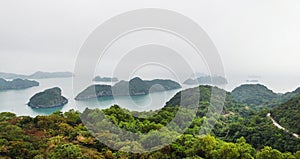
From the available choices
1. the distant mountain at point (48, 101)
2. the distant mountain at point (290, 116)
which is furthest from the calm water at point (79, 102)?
the distant mountain at point (290, 116)

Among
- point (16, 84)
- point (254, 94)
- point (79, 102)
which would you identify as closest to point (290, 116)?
point (79, 102)

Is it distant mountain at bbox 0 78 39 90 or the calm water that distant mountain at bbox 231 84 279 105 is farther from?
distant mountain at bbox 0 78 39 90

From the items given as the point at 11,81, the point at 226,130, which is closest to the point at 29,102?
the point at 11,81

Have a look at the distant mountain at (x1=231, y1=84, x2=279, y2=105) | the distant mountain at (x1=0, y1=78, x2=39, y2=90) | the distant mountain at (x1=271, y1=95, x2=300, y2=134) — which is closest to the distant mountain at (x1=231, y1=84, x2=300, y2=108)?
the distant mountain at (x1=231, y1=84, x2=279, y2=105)

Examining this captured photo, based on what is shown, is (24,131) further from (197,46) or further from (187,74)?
(197,46)

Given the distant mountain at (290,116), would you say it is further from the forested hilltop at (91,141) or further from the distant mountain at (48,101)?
the distant mountain at (48,101)

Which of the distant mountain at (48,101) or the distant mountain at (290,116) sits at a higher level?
the distant mountain at (48,101)

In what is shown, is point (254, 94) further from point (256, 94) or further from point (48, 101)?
point (48, 101)
